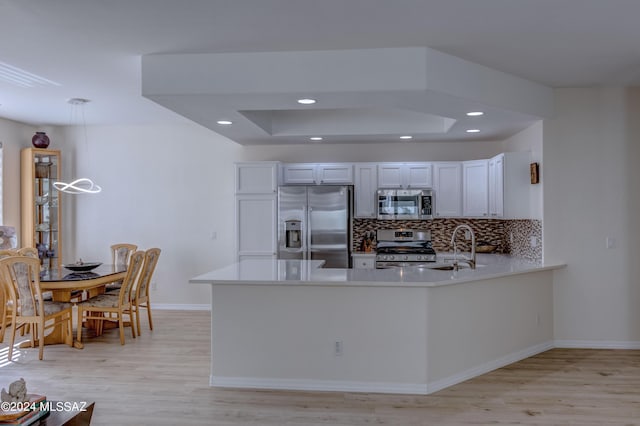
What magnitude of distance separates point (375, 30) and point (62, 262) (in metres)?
5.87

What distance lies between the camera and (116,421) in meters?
3.12

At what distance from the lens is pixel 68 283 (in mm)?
4672

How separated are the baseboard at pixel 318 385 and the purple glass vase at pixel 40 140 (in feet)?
14.7

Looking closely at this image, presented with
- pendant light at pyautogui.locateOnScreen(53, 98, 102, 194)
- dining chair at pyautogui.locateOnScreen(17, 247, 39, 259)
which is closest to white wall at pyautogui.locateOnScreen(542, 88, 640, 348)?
pendant light at pyautogui.locateOnScreen(53, 98, 102, 194)

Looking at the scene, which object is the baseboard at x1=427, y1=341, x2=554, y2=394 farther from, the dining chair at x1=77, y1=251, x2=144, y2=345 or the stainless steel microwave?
the dining chair at x1=77, y1=251, x2=144, y2=345

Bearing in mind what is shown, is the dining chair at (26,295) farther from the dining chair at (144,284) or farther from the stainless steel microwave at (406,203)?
the stainless steel microwave at (406,203)

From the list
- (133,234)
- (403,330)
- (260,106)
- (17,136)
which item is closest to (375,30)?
(260,106)

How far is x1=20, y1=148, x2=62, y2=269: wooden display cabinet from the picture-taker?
630cm

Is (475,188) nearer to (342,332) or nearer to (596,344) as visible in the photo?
(596,344)

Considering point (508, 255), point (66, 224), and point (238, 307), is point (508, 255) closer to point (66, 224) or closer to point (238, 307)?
point (238, 307)

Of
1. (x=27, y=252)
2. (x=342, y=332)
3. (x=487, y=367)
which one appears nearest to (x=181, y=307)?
(x=27, y=252)

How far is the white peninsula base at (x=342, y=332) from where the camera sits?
3.64 meters

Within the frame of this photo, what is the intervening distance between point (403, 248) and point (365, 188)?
100 centimetres

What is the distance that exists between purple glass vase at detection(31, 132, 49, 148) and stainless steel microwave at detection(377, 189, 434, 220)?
4.70m
